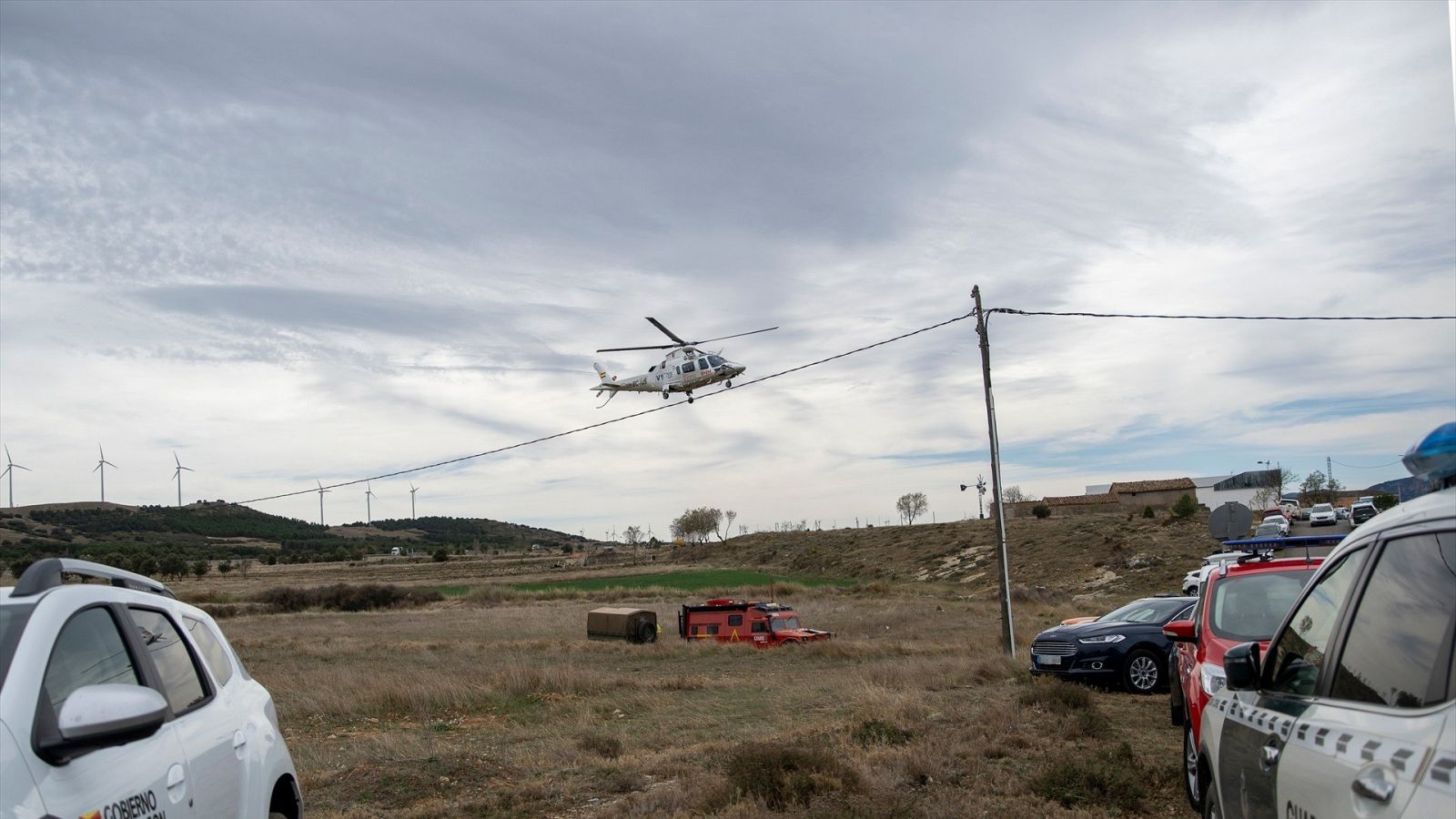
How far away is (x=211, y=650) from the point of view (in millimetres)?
5496

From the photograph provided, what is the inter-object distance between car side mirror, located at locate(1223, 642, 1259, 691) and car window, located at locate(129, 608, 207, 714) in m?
4.41

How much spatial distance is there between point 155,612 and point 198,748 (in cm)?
77

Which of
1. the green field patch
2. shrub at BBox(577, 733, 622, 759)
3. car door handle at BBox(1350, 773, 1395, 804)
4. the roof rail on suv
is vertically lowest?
the green field patch

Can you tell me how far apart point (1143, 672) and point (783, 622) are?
18.5m

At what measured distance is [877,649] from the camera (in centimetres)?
2795

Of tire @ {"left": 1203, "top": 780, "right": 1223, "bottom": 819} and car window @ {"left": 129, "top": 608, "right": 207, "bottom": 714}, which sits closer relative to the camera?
car window @ {"left": 129, "top": 608, "right": 207, "bottom": 714}

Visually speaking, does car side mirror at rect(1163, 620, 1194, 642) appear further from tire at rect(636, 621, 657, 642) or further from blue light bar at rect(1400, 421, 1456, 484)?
tire at rect(636, 621, 657, 642)

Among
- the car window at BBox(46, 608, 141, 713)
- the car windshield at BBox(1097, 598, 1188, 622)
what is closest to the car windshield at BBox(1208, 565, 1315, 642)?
the car windshield at BBox(1097, 598, 1188, 622)

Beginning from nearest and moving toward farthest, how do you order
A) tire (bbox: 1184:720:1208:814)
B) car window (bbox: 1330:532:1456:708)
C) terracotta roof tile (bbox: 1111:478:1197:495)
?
car window (bbox: 1330:532:1456:708)
tire (bbox: 1184:720:1208:814)
terracotta roof tile (bbox: 1111:478:1197:495)

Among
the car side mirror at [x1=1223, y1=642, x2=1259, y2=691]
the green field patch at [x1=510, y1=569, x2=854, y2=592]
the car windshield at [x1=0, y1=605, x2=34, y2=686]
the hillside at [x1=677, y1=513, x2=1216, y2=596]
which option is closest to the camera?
the car windshield at [x1=0, y1=605, x2=34, y2=686]

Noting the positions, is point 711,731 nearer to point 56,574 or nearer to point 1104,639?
point 1104,639

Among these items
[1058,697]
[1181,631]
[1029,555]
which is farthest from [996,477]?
[1029,555]

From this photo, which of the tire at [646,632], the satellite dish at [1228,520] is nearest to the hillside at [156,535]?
the tire at [646,632]

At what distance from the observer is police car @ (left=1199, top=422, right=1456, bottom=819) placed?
8.95 feet
